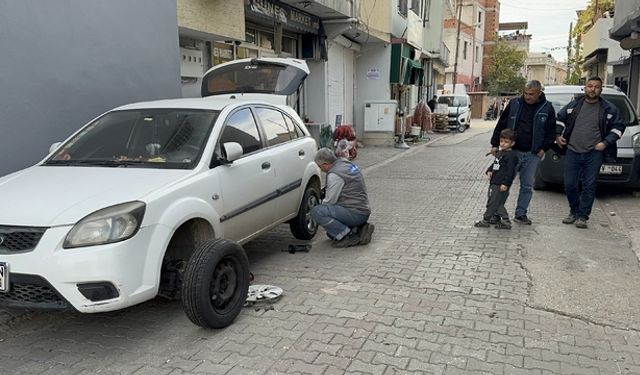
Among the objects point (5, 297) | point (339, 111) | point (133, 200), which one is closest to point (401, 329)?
point (133, 200)

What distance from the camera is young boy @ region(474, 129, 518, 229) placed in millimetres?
6605

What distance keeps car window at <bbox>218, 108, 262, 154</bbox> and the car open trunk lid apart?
2.59m

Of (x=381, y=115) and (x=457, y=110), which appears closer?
(x=381, y=115)

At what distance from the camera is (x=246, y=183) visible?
478 centimetres

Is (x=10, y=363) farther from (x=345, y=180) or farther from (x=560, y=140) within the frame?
(x=560, y=140)

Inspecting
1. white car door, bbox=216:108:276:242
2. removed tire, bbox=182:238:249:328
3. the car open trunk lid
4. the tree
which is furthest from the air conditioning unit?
the tree

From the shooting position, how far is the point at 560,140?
688 cm

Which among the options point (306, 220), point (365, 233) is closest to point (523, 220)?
point (365, 233)

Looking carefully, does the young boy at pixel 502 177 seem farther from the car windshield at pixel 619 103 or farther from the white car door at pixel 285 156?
the car windshield at pixel 619 103

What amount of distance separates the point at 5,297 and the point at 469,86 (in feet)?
157

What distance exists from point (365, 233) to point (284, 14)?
701 cm

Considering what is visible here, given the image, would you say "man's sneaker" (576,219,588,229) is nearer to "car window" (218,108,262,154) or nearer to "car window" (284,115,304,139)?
"car window" (284,115,304,139)

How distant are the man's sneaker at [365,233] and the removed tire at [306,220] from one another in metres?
0.60

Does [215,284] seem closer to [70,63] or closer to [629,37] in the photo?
[70,63]
